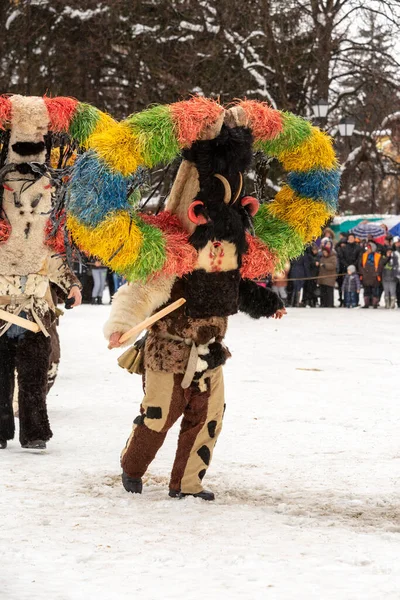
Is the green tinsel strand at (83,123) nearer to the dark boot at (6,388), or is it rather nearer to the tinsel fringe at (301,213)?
the dark boot at (6,388)

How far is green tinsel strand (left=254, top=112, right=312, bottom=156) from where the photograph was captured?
18.5ft

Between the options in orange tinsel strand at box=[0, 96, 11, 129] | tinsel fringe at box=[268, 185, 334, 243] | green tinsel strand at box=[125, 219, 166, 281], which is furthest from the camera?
orange tinsel strand at box=[0, 96, 11, 129]

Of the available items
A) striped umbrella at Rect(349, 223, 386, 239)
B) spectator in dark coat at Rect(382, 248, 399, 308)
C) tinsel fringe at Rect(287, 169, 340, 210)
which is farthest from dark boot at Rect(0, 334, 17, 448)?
striped umbrella at Rect(349, 223, 386, 239)

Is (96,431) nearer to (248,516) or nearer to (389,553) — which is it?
(248,516)

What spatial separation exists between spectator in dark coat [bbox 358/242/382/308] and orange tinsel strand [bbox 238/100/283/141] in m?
16.3

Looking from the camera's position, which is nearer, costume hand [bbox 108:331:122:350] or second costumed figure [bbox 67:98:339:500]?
second costumed figure [bbox 67:98:339:500]

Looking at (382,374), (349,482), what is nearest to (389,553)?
(349,482)

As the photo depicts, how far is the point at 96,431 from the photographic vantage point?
24.8ft

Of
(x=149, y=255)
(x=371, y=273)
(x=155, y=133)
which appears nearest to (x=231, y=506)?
(x=149, y=255)

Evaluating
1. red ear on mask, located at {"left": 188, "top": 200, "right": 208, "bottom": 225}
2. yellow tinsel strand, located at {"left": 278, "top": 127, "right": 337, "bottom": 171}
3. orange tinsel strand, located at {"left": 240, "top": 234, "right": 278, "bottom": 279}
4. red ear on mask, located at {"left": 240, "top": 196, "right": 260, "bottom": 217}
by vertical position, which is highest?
yellow tinsel strand, located at {"left": 278, "top": 127, "right": 337, "bottom": 171}

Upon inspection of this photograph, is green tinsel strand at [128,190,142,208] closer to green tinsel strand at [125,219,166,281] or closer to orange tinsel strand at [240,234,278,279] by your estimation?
green tinsel strand at [125,219,166,281]

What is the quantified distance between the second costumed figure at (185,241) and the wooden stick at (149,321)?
0.04m

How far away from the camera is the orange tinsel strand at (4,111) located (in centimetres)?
657

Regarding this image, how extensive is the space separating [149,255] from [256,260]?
71 cm
